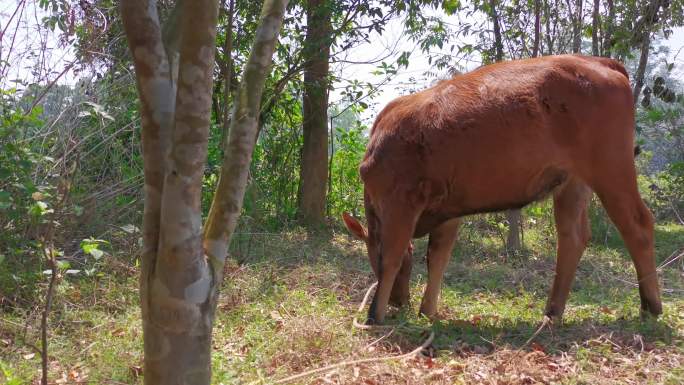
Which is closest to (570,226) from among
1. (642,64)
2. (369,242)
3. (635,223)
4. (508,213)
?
(635,223)

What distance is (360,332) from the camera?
4.66 metres

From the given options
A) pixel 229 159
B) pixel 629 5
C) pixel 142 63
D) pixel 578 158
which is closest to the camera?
pixel 142 63

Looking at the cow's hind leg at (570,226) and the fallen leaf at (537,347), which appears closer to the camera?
the fallen leaf at (537,347)

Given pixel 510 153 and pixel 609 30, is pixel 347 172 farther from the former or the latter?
pixel 510 153

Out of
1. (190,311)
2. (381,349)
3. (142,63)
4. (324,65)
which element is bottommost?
(381,349)

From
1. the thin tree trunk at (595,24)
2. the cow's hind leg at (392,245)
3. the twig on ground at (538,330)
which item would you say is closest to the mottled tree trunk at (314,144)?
the thin tree trunk at (595,24)

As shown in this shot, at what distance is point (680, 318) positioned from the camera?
4953 mm

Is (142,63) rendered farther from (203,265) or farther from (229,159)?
(203,265)

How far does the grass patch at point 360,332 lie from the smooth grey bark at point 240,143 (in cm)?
110

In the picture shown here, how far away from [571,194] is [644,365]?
186 centimetres

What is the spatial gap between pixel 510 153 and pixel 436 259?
1201mm

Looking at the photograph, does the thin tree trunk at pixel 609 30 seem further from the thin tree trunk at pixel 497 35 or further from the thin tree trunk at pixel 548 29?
the thin tree trunk at pixel 497 35

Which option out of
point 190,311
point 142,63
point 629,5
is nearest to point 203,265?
point 190,311

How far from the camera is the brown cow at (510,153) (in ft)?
15.9
